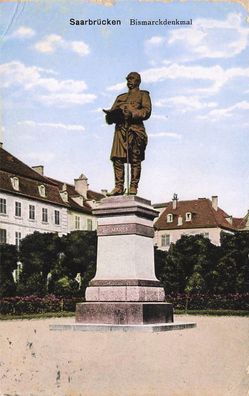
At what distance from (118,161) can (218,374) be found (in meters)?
5.83

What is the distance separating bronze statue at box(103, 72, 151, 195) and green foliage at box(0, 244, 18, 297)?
1230 cm

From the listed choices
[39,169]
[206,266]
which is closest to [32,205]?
[39,169]

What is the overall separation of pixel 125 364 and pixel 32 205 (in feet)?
102

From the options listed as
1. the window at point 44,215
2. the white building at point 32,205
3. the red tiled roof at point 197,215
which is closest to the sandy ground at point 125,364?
the white building at point 32,205

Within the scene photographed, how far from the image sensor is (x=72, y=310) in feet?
74.7

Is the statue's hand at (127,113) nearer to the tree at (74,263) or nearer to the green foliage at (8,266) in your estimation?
the tree at (74,263)

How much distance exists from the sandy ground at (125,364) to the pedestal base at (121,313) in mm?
577

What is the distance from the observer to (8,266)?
88.1 feet

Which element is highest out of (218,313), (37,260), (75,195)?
(75,195)

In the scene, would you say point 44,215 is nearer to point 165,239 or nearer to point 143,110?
point 165,239

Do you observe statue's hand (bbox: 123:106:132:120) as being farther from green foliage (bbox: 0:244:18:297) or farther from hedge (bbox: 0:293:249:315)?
green foliage (bbox: 0:244:18:297)

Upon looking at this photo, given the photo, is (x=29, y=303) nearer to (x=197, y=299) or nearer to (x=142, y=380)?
(x=197, y=299)

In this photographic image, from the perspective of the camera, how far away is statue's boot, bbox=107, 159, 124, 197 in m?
13.2

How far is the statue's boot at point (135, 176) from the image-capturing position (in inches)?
519
